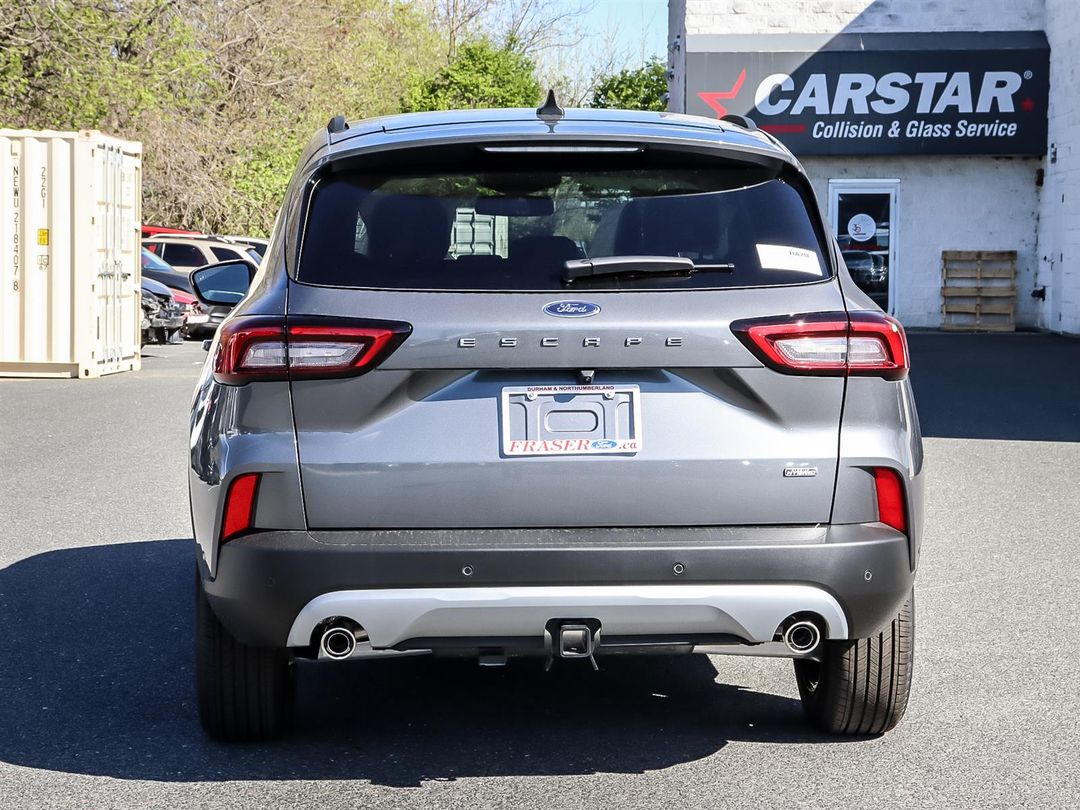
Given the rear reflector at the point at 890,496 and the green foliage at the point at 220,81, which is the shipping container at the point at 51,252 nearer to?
the green foliage at the point at 220,81

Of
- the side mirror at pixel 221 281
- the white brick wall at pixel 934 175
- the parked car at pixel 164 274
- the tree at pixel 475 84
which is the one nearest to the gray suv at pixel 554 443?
the side mirror at pixel 221 281

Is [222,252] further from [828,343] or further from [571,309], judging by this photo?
[828,343]

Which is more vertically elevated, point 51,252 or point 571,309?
point 51,252

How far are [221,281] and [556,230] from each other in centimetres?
206

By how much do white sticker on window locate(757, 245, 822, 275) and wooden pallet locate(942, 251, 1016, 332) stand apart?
2667 cm

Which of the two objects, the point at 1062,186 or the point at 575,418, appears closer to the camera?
the point at 575,418

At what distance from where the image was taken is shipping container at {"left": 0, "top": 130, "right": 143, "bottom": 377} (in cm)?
1817

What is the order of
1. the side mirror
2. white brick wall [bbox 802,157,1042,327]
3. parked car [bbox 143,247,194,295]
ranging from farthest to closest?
1. white brick wall [bbox 802,157,1042,327]
2. parked car [bbox 143,247,194,295]
3. the side mirror

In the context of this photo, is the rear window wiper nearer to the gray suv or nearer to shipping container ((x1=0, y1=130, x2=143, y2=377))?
the gray suv

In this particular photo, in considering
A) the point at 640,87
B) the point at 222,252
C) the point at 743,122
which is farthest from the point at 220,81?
the point at 743,122

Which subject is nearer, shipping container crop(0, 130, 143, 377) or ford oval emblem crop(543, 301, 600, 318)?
ford oval emblem crop(543, 301, 600, 318)

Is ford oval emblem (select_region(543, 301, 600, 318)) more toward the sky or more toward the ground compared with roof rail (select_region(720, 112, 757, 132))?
more toward the ground

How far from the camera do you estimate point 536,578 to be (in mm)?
3953

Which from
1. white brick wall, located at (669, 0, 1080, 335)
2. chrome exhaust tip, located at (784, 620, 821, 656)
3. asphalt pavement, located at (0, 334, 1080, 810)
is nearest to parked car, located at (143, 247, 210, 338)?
white brick wall, located at (669, 0, 1080, 335)
